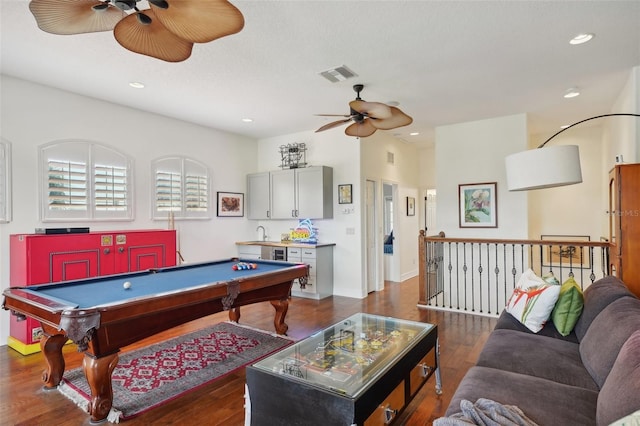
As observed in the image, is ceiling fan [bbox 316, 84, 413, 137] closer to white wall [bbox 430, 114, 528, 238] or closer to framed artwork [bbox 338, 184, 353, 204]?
framed artwork [bbox 338, 184, 353, 204]

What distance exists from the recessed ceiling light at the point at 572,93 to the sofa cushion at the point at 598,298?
2.73 meters

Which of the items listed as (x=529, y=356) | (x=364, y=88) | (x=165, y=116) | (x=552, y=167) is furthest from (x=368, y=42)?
(x=165, y=116)

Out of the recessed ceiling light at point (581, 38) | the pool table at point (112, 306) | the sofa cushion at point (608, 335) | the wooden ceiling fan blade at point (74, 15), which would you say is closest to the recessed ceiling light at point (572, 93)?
the recessed ceiling light at point (581, 38)

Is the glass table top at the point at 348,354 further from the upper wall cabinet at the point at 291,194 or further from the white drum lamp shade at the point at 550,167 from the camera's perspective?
the upper wall cabinet at the point at 291,194

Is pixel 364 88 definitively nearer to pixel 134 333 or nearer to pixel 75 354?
pixel 134 333

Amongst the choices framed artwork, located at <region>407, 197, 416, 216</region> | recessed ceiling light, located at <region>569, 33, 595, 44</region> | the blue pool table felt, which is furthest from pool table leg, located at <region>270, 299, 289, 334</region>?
framed artwork, located at <region>407, 197, 416, 216</region>

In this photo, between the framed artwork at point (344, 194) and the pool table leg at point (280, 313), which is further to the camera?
the framed artwork at point (344, 194)

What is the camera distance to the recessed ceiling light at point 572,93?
13.7 feet

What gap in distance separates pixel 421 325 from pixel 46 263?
3661 mm

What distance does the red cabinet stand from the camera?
342 centimetres

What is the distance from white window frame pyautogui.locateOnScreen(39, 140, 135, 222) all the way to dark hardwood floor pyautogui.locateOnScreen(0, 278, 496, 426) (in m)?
1.55

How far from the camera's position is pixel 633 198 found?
112 inches

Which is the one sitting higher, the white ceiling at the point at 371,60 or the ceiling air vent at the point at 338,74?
the white ceiling at the point at 371,60

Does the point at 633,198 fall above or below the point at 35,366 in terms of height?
above
